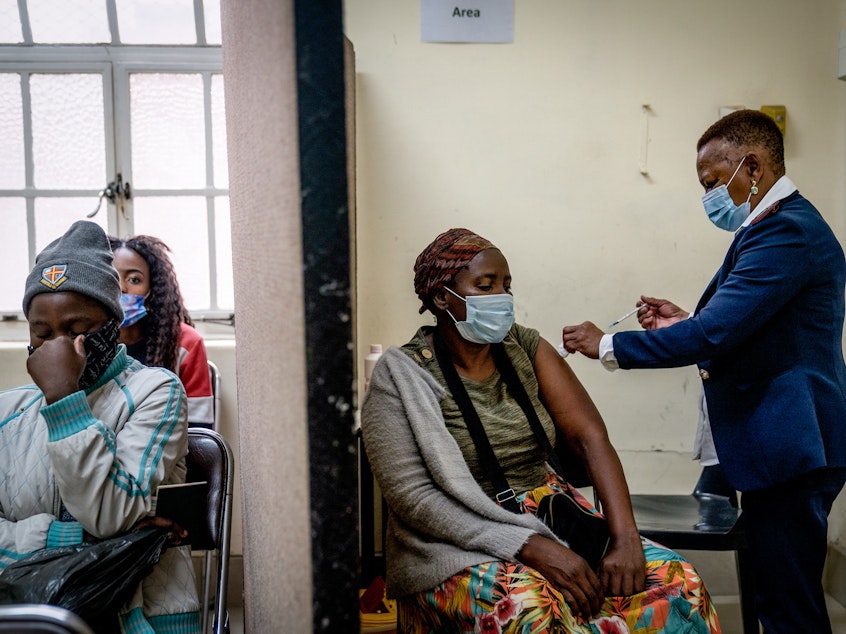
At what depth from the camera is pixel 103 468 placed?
4.03ft

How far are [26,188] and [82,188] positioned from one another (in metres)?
0.23

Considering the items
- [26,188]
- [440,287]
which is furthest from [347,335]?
[26,188]

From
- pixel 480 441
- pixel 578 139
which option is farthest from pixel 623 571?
pixel 578 139

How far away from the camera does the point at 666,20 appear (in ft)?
9.23

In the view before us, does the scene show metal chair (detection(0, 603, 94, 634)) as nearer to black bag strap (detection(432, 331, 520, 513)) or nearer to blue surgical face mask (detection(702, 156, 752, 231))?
black bag strap (detection(432, 331, 520, 513))

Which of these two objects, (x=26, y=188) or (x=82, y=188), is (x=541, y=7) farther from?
(x=26, y=188)

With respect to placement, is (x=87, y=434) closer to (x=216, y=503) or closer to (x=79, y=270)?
(x=79, y=270)

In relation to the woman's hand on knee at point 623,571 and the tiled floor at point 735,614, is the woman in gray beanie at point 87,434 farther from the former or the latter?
the tiled floor at point 735,614

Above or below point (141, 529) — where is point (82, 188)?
above

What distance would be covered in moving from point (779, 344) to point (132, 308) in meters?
2.08

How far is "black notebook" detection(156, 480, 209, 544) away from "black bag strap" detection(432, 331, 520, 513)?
2.11 feet

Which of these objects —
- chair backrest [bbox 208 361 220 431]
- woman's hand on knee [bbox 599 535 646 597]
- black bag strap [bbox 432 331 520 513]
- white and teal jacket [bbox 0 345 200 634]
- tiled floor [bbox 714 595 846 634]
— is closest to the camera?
white and teal jacket [bbox 0 345 200 634]

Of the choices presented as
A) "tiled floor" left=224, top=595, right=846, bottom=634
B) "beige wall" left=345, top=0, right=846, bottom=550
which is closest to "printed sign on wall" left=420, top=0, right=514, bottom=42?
"beige wall" left=345, top=0, right=846, bottom=550

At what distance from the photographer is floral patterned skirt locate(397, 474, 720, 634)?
1396 millimetres
